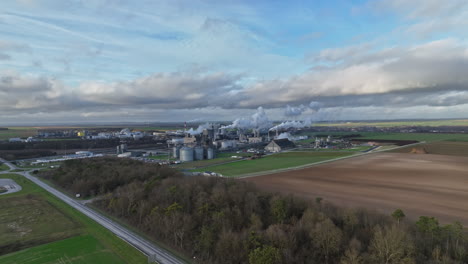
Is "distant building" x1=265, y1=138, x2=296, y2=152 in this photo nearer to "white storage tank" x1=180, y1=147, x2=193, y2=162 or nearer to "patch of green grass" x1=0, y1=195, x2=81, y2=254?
"white storage tank" x1=180, y1=147, x2=193, y2=162

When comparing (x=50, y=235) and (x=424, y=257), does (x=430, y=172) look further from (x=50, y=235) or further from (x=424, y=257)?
(x=50, y=235)

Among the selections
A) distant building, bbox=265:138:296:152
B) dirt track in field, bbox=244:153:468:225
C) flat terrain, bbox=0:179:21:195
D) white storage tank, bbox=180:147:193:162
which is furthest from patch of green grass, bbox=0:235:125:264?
distant building, bbox=265:138:296:152

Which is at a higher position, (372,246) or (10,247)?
(372,246)

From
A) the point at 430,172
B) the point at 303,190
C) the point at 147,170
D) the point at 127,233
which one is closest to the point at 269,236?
the point at 127,233

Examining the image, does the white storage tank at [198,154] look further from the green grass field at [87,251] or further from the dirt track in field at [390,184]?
the green grass field at [87,251]

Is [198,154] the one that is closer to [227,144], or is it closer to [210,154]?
[210,154]
